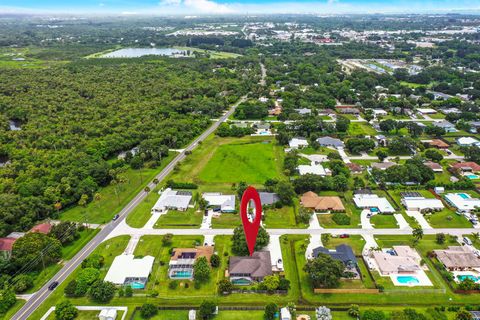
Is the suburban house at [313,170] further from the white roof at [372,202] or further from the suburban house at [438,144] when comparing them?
the suburban house at [438,144]

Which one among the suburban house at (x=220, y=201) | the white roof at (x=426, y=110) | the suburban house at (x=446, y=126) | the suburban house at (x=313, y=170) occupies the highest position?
the white roof at (x=426, y=110)

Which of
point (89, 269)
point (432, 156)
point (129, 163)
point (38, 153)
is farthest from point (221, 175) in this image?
point (432, 156)

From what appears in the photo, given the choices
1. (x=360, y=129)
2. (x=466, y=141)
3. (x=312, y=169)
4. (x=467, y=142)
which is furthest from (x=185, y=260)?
(x=466, y=141)

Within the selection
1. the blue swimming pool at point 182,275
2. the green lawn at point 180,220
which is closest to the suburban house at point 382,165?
the green lawn at point 180,220

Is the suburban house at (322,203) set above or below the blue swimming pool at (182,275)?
above

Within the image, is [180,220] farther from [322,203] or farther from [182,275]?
[322,203]

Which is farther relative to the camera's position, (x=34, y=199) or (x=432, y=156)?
(x=432, y=156)

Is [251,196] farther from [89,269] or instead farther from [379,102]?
[379,102]
